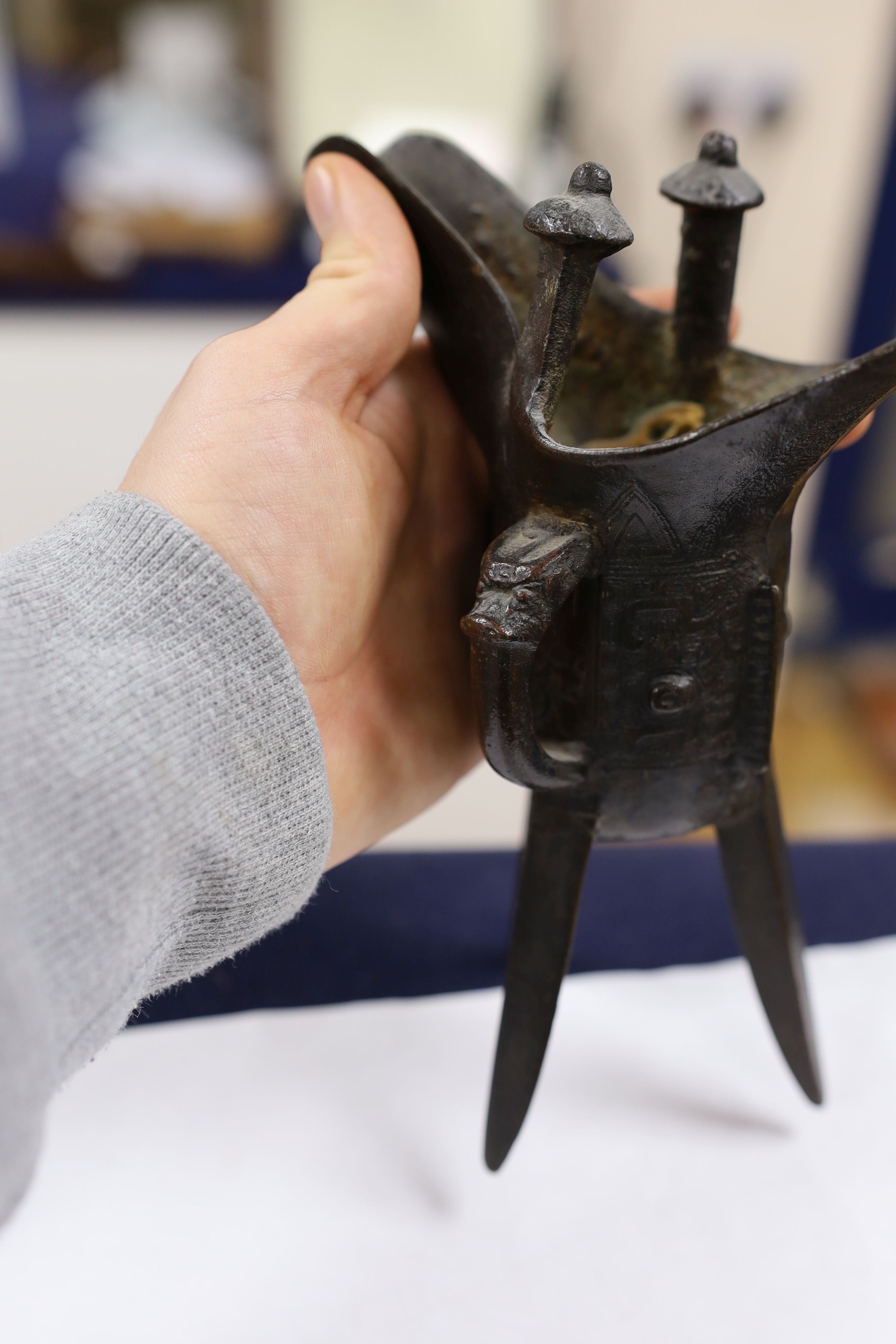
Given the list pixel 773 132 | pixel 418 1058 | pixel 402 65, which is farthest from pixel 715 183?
pixel 402 65

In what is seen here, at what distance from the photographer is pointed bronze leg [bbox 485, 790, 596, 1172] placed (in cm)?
59

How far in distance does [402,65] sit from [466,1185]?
1.77 metres

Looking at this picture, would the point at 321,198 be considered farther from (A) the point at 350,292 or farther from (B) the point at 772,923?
(B) the point at 772,923

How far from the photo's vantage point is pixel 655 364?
673mm

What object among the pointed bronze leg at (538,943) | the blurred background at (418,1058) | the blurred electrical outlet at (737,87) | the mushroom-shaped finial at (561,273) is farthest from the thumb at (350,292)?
the blurred electrical outlet at (737,87)

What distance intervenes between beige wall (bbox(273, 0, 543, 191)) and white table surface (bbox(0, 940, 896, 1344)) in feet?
4.78

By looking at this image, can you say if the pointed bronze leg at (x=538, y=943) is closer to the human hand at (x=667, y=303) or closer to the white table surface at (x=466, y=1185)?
the white table surface at (x=466, y=1185)

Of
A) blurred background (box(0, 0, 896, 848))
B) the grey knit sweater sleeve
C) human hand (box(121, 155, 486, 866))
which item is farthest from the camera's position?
blurred background (box(0, 0, 896, 848))

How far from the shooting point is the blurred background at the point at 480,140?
5.11ft

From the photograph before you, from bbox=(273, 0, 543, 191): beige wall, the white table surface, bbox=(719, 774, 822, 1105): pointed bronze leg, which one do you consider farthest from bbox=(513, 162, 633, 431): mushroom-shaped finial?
bbox=(273, 0, 543, 191): beige wall

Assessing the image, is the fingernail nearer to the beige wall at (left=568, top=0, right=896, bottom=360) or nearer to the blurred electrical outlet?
the beige wall at (left=568, top=0, right=896, bottom=360)

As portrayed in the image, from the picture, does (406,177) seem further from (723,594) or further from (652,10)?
(652,10)

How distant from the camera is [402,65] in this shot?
6.07ft

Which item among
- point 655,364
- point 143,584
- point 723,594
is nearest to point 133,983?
point 143,584
